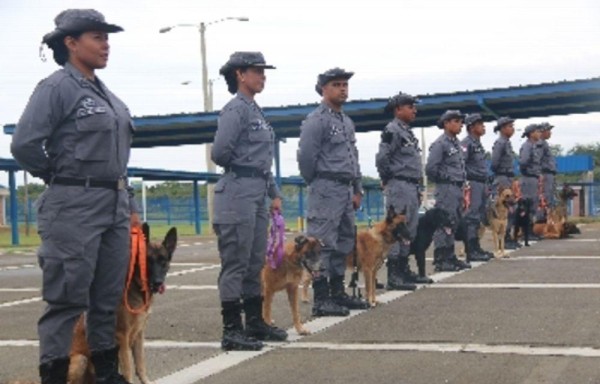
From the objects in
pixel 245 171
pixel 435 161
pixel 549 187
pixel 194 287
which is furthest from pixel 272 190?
pixel 549 187

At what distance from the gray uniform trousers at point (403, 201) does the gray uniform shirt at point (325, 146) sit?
168 centimetres

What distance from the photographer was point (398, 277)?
10.1 m

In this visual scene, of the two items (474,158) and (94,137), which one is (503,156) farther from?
(94,137)

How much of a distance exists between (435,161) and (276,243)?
4.97 metres

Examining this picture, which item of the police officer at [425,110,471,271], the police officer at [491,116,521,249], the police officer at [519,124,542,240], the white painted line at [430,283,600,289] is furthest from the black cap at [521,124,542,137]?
the white painted line at [430,283,600,289]

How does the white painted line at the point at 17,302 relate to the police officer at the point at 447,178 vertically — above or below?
below

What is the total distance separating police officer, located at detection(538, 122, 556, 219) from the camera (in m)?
17.1

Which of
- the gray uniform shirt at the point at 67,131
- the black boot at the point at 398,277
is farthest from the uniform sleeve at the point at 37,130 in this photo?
the black boot at the point at 398,277

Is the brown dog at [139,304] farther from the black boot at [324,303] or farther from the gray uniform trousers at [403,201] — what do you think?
the gray uniform trousers at [403,201]

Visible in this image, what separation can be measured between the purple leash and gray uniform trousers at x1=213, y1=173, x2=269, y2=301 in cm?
52

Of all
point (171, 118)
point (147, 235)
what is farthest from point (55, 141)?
point (171, 118)

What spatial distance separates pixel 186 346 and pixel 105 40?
9.72ft

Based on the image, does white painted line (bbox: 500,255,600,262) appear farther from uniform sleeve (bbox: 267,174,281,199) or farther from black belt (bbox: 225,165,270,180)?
black belt (bbox: 225,165,270,180)

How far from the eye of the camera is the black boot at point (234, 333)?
6.50 metres
